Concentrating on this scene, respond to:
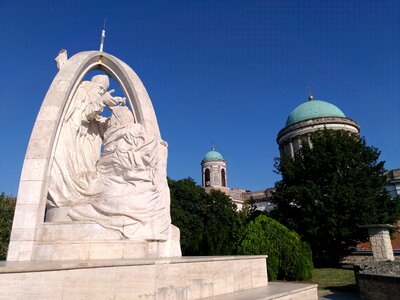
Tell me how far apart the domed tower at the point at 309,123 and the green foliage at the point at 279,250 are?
2895cm

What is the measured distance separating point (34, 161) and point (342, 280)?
1389 cm

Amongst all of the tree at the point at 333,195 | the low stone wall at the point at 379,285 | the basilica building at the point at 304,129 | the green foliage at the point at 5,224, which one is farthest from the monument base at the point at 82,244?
the basilica building at the point at 304,129

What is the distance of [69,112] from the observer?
7453 mm

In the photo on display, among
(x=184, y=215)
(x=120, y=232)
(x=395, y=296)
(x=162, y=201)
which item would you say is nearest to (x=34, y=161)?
(x=120, y=232)

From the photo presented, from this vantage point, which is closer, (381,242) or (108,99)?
(108,99)

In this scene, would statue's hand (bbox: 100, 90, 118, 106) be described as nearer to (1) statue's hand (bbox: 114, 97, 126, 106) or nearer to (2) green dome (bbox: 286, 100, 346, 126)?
(1) statue's hand (bbox: 114, 97, 126, 106)

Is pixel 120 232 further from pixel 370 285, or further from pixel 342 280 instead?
pixel 342 280

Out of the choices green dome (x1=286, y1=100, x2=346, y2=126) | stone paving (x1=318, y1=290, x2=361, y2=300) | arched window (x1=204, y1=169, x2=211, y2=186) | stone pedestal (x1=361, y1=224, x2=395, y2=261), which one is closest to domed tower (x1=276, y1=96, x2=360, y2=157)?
green dome (x1=286, y1=100, x2=346, y2=126)

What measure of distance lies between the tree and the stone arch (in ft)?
54.2

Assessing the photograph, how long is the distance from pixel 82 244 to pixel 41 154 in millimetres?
2103

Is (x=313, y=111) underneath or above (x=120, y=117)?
above

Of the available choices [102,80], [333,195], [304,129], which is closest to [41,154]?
[102,80]

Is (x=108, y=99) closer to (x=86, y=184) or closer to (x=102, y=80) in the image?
(x=102, y=80)

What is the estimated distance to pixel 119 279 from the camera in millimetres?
4637
